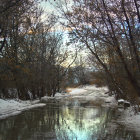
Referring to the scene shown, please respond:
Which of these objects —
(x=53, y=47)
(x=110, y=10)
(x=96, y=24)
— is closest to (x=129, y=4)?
(x=110, y=10)

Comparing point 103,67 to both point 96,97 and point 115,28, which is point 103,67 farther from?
point 96,97

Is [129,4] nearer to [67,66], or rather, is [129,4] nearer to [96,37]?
[96,37]

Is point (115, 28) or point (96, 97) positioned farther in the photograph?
point (96, 97)

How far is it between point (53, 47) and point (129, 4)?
2514 cm

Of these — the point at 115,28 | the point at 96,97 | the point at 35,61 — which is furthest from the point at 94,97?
the point at 115,28

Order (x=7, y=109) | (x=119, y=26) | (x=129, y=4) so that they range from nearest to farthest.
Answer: (x=129, y=4) < (x=119, y=26) < (x=7, y=109)

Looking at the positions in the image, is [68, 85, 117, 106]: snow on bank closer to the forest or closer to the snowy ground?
the snowy ground

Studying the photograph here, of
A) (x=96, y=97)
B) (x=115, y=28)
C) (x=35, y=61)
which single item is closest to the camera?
(x=115, y=28)

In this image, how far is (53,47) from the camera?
117ft

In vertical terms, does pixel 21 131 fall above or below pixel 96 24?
below

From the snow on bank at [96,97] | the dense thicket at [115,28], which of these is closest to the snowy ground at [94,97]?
the snow on bank at [96,97]

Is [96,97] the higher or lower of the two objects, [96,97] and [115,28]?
the lower

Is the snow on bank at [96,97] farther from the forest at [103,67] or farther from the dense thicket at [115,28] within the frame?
the dense thicket at [115,28]

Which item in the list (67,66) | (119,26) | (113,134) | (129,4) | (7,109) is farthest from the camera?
(67,66)
